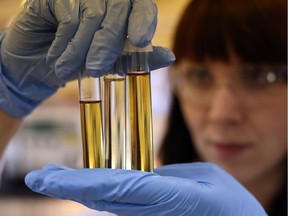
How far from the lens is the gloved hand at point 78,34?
2.45 feet

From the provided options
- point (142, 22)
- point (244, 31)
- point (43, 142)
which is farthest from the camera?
point (43, 142)

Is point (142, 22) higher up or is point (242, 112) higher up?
point (142, 22)

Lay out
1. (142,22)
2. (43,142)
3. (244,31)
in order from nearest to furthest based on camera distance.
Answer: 1. (142,22)
2. (244,31)
3. (43,142)

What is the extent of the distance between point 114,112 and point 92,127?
5cm

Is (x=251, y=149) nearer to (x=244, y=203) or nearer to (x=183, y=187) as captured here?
(x=244, y=203)

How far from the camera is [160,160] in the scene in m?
1.89

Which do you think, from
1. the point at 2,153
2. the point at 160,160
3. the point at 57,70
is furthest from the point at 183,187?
the point at 160,160

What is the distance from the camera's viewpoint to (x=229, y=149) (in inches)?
63.4

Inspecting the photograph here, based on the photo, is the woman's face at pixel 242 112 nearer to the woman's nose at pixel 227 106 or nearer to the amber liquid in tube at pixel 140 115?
the woman's nose at pixel 227 106

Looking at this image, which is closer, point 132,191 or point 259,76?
point 132,191

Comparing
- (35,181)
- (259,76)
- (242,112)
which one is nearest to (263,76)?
(259,76)

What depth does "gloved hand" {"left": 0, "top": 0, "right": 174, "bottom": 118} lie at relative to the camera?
2.45 ft

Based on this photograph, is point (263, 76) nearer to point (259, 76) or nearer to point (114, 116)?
point (259, 76)

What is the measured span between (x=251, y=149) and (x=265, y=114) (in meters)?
0.13
